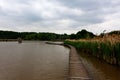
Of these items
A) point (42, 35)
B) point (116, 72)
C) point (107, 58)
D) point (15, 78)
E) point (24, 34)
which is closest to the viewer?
point (15, 78)

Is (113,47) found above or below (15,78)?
above

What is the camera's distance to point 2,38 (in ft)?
379

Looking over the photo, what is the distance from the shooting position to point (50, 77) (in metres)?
8.38

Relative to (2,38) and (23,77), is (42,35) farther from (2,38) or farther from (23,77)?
(23,77)

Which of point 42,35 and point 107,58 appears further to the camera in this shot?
point 42,35

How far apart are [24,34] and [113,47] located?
109 metres

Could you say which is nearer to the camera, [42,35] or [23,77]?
[23,77]

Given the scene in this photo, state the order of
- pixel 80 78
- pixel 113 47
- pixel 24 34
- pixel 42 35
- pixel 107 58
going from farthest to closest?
pixel 24 34 < pixel 42 35 < pixel 107 58 < pixel 113 47 < pixel 80 78

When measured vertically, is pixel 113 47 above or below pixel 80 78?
above

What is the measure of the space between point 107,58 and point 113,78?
13.5 feet

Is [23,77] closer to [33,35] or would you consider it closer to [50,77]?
[50,77]

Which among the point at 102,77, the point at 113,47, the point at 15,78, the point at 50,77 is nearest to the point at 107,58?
the point at 113,47

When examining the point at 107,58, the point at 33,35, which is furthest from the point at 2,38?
the point at 107,58

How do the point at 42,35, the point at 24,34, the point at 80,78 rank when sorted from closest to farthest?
the point at 80,78 → the point at 42,35 → the point at 24,34
